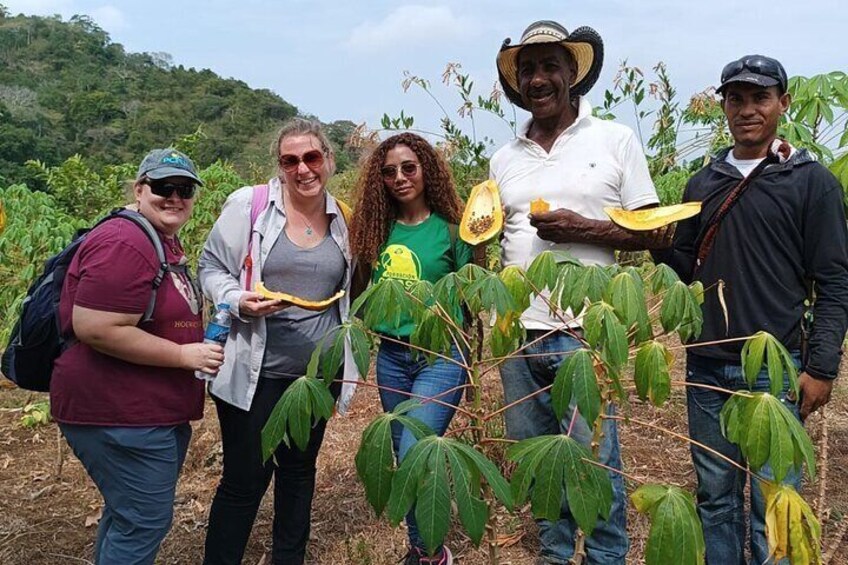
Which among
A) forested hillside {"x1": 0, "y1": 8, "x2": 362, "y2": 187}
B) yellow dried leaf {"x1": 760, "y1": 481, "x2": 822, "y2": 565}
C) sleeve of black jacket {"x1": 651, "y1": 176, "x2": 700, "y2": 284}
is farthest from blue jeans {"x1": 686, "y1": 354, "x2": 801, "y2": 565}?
forested hillside {"x1": 0, "y1": 8, "x2": 362, "y2": 187}

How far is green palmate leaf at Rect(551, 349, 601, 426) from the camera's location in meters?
1.11

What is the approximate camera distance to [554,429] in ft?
6.76

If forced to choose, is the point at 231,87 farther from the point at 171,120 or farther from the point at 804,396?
the point at 804,396

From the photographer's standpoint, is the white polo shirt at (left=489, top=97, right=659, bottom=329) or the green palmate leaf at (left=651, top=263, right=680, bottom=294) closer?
the green palmate leaf at (left=651, top=263, right=680, bottom=294)

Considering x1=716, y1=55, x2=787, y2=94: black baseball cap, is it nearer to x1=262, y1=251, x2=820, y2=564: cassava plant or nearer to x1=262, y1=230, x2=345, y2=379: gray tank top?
x1=262, y1=251, x2=820, y2=564: cassava plant

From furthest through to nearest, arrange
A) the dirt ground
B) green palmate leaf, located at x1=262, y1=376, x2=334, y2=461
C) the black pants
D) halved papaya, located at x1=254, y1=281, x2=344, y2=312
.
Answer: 1. the dirt ground
2. the black pants
3. halved papaya, located at x1=254, y1=281, x2=344, y2=312
4. green palmate leaf, located at x1=262, y1=376, x2=334, y2=461

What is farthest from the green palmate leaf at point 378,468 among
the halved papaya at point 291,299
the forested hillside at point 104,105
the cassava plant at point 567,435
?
the forested hillside at point 104,105

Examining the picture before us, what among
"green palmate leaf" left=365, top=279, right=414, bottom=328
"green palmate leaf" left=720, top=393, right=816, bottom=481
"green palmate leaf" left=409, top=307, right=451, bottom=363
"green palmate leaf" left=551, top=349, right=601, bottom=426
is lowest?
"green palmate leaf" left=720, top=393, right=816, bottom=481

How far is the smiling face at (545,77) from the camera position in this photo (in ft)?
6.35

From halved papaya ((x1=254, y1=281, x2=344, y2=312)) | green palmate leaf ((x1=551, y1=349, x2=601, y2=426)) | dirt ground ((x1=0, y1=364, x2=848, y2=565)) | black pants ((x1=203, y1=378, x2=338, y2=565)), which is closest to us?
green palmate leaf ((x1=551, y1=349, x2=601, y2=426))

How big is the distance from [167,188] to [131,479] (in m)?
0.79

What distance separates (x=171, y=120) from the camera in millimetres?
34625

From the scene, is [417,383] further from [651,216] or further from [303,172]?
[651,216]

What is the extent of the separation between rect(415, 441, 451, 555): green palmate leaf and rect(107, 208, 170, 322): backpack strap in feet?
3.34
